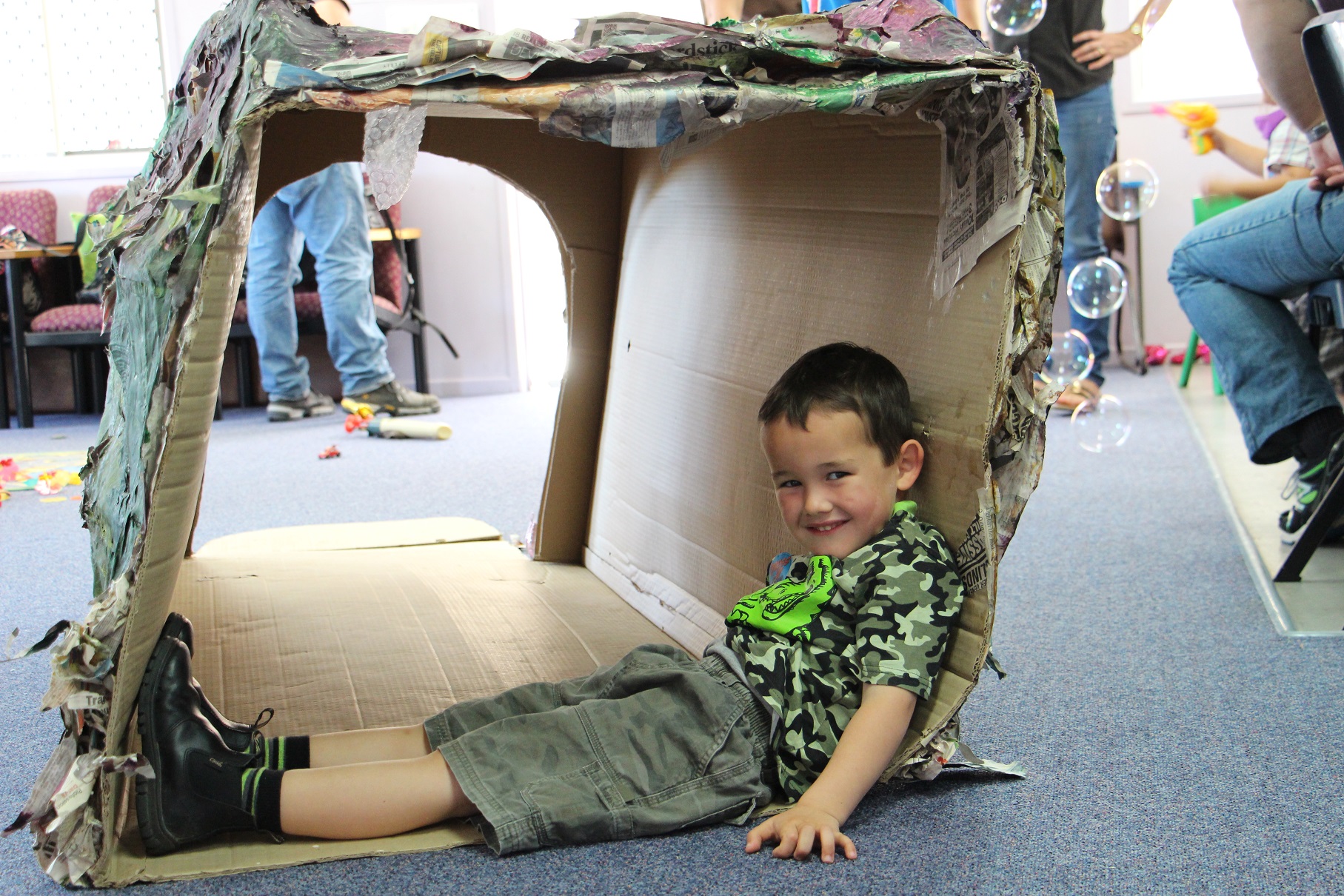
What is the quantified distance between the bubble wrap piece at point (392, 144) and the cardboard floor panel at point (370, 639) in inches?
19.3

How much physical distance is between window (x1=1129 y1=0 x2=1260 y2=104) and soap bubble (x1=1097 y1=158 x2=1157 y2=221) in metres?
1.80

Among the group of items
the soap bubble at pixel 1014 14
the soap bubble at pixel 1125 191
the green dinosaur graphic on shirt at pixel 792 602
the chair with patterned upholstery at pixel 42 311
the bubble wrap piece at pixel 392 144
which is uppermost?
the soap bubble at pixel 1014 14

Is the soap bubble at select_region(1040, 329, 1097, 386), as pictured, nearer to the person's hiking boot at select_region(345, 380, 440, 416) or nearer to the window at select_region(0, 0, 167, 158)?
the person's hiking boot at select_region(345, 380, 440, 416)

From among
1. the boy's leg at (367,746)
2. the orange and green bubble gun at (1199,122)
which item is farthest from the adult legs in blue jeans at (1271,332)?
the orange and green bubble gun at (1199,122)

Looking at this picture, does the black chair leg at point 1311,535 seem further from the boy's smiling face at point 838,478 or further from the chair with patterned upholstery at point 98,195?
the chair with patterned upholstery at point 98,195

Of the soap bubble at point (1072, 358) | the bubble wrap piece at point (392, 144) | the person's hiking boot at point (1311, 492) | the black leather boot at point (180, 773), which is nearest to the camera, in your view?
the bubble wrap piece at point (392, 144)

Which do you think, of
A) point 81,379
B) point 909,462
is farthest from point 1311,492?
point 81,379

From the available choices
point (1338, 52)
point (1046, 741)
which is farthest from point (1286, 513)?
point (1046, 741)

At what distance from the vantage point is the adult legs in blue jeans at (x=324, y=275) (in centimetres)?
362

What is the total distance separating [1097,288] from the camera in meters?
2.75

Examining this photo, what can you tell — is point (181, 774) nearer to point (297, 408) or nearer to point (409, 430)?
point (409, 430)

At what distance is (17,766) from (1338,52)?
157cm

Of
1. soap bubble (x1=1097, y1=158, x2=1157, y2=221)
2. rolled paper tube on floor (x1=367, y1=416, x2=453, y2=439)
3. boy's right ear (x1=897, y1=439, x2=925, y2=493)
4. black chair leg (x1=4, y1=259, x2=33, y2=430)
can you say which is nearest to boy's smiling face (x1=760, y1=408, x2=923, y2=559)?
boy's right ear (x1=897, y1=439, x2=925, y2=493)

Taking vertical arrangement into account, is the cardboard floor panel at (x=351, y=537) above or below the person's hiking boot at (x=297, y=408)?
above
